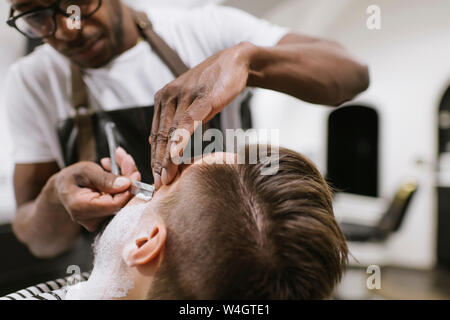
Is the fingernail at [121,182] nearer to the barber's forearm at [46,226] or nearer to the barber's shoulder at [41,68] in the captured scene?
the barber's forearm at [46,226]

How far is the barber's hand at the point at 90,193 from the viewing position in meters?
0.66

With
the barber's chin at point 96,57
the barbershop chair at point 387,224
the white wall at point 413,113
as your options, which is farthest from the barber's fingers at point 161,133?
the barbershop chair at point 387,224

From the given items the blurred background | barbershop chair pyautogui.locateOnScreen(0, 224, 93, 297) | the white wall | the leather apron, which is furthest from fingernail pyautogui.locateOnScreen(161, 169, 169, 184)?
the white wall

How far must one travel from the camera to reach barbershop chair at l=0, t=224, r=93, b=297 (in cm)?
78

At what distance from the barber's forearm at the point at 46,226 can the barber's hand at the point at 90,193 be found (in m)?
0.04

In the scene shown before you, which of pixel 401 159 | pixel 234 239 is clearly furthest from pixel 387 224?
pixel 234 239

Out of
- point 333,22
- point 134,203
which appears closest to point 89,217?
point 134,203

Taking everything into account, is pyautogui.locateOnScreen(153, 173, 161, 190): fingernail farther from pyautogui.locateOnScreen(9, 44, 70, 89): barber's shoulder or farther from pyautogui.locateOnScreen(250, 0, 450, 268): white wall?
pyautogui.locateOnScreen(250, 0, 450, 268): white wall

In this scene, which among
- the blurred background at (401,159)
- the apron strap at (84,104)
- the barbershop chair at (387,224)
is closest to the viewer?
the apron strap at (84,104)

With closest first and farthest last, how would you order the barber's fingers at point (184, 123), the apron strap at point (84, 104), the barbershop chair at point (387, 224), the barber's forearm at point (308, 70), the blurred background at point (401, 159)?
1. the barber's fingers at point (184, 123)
2. the barber's forearm at point (308, 70)
3. the apron strap at point (84, 104)
4. the blurred background at point (401, 159)
5. the barbershop chair at point (387, 224)

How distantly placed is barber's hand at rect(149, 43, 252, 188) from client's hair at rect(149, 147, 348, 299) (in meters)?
0.07

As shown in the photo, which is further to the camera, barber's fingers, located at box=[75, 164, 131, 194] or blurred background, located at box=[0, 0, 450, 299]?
blurred background, located at box=[0, 0, 450, 299]
